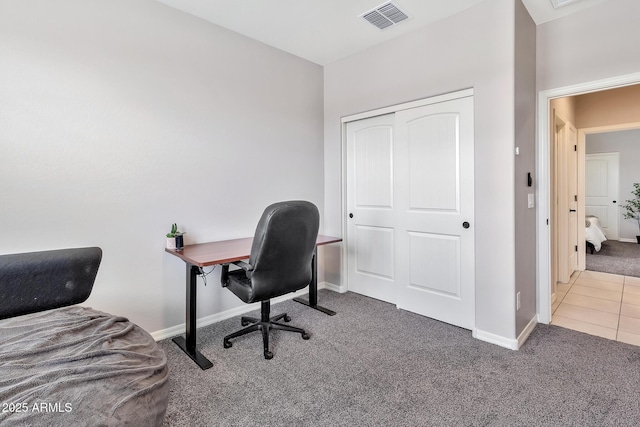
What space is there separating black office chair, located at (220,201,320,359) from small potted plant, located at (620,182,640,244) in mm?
7653

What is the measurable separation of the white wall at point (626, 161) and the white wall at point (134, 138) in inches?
293

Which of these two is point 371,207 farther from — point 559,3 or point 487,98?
point 559,3

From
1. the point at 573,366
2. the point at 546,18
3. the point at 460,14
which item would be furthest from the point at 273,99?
the point at 573,366

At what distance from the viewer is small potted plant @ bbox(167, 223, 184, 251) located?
94.7 inches

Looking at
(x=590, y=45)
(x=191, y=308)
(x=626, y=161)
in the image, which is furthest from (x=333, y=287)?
(x=626, y=161)

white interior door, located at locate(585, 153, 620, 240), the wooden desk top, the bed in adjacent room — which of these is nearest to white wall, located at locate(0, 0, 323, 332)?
the wooden desk top

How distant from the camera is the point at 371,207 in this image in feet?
11.1

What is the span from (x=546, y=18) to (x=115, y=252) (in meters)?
3.78

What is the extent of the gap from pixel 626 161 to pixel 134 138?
887 centimetres

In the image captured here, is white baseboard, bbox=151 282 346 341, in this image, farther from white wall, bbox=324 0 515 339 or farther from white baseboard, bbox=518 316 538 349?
white baseboard, bbox=518 316 538 349

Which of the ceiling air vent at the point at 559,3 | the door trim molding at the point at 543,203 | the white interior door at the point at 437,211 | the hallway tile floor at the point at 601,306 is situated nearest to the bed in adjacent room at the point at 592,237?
the hallway tile floor at the point at 601,306

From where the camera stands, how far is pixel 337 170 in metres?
3.62

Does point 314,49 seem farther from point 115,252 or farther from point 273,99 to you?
point 115,252

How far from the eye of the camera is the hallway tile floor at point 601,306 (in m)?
2.62
